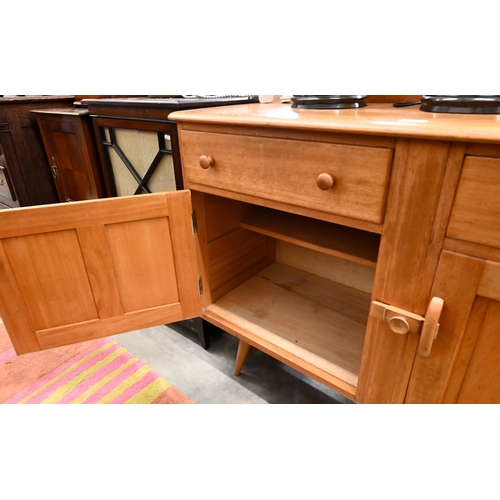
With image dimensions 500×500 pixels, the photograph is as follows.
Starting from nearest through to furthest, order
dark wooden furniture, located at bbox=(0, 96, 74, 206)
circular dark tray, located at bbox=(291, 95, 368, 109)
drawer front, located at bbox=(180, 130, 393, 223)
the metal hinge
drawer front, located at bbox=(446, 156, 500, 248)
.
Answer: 1. drawer front, located at bbox=(446, 156, 500, 248)
2. drawer front, located at bbox=(180, 130, 393, 223)
3. circular dark tray, located at bbox=(291, 95, 368, 109)
4. the metal hinge
5. dark wooden furniture, located at bbox=(0, 96, 74, 206)

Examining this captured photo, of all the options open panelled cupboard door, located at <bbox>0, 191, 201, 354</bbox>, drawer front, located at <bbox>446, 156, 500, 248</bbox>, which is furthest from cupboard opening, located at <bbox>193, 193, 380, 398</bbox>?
drawer front, located at <bbox>446, 156, 500, 248</bbox>

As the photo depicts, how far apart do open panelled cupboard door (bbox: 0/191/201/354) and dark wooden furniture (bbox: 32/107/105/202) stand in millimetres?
560

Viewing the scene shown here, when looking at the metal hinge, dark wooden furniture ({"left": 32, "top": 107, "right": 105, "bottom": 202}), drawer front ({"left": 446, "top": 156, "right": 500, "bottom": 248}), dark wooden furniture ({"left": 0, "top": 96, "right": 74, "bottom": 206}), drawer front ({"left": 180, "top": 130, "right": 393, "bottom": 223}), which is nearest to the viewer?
drawer front ({"left": 446, "top": 156, "right": 500, "bottom": 248})

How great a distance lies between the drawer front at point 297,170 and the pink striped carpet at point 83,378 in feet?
2.26

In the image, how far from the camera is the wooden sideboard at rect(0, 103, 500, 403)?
53cm

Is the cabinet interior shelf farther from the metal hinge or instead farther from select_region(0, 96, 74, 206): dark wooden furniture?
select_region(0, 96, 74, 206): dark wooden furniture

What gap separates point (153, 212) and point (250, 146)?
0.29m

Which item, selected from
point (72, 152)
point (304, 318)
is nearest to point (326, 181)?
point (304, 318)

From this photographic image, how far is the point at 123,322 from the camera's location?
924 millimetres

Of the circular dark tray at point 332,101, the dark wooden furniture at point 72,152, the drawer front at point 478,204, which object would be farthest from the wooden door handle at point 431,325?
the dark wooden furniture at point 72,152

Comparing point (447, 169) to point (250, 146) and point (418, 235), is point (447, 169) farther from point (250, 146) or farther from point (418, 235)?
point (250, 146)

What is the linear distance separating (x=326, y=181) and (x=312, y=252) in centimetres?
59

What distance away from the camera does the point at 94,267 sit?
2.76 ft

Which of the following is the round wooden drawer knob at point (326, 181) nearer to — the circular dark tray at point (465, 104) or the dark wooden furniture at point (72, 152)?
the circular dark tray at point (465, 104)
